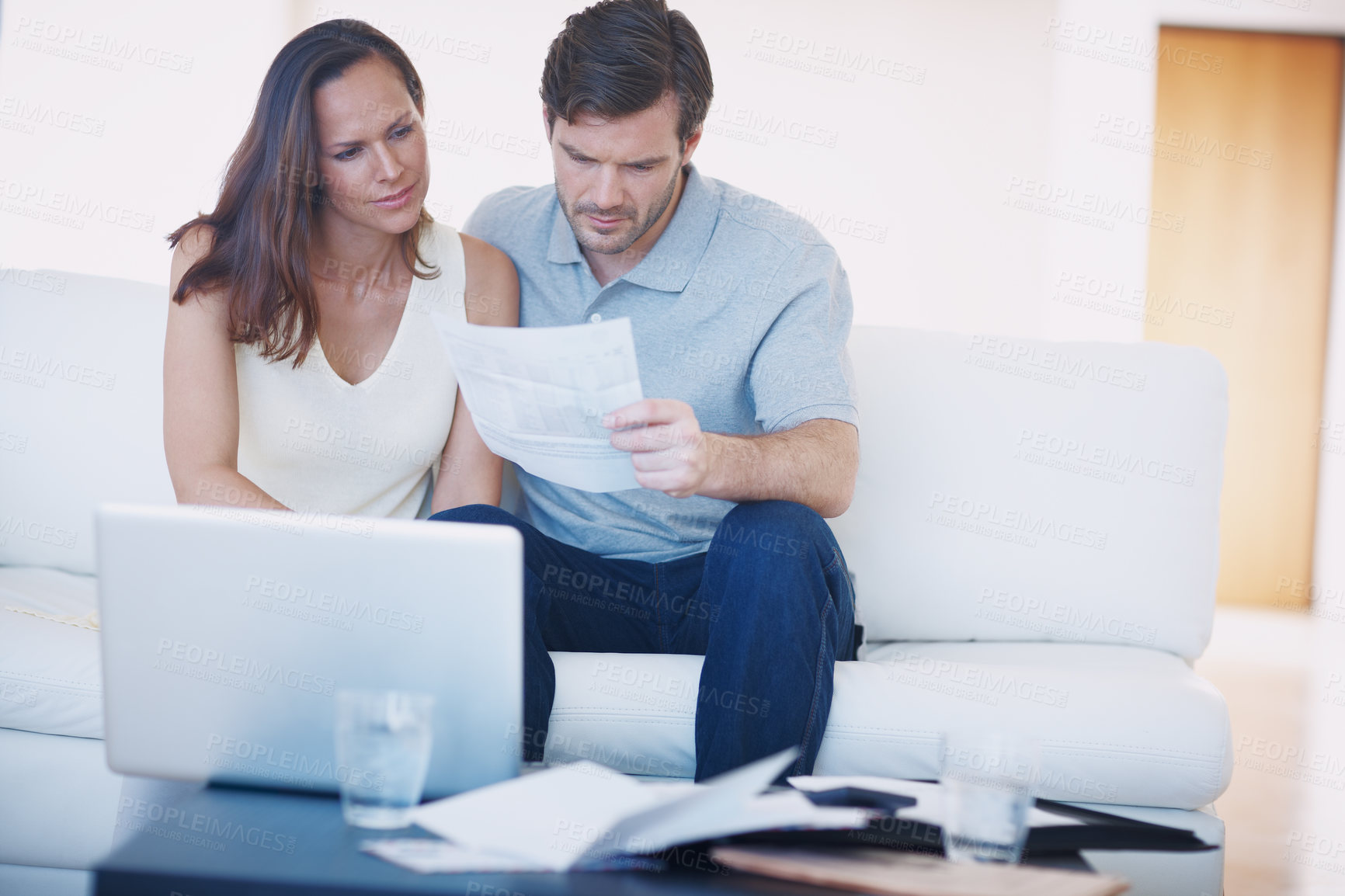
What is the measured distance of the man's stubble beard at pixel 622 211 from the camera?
163 cm

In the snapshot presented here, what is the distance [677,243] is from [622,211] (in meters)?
0.11

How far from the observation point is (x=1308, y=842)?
2084 millimetres

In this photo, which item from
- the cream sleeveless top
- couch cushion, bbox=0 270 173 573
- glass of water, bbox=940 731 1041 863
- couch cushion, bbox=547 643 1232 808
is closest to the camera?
glass of water, bbox=940 731 1041 863

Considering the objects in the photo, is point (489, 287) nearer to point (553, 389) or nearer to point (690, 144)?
point (690, 144)

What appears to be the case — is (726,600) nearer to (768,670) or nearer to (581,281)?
(768,670)

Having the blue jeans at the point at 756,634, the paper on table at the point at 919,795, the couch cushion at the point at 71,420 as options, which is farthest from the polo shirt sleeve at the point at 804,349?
the couch cushion at the point at 71,420

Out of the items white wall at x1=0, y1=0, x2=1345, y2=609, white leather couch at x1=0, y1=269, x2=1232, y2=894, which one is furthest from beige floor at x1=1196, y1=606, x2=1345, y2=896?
white wall at x1=0, y1=0, x2=1345, y2=609

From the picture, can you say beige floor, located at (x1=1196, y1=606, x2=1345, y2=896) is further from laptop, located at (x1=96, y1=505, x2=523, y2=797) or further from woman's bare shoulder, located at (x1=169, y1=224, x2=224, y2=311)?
woman's bare shoulder, located at (x1=169, y1=224, x2=224, y2=311)

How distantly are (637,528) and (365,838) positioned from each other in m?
0.90

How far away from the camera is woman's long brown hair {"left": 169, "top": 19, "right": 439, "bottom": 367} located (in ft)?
5.24

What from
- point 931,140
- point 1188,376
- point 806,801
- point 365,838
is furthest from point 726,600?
point 931,140

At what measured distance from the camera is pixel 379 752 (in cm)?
81

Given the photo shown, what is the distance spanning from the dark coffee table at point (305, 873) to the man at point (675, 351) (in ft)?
1.74

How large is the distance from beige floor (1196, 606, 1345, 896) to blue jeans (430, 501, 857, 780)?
969 millimetres
